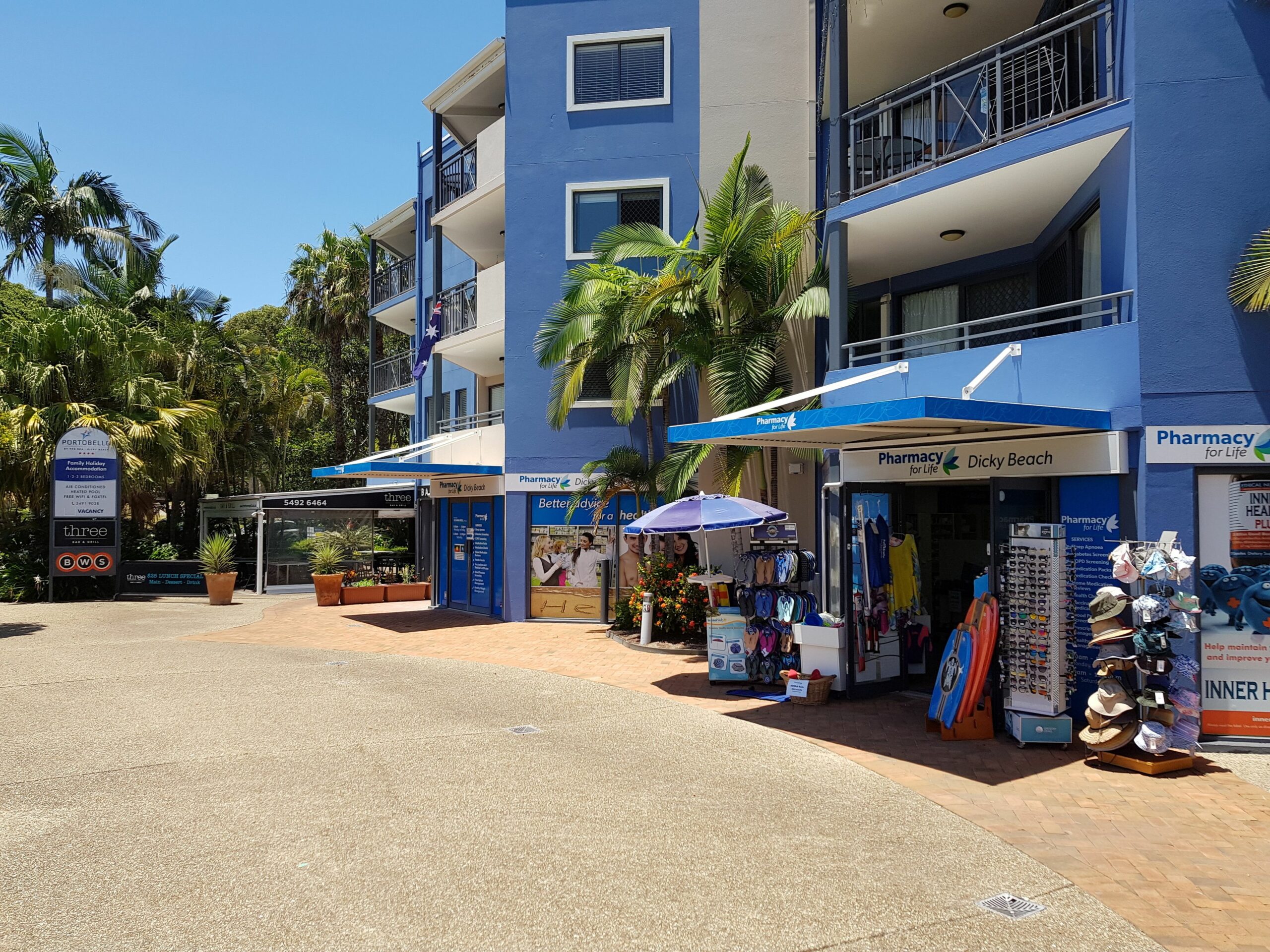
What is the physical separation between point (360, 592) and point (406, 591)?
49.9 inches

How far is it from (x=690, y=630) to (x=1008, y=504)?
657 centimetres

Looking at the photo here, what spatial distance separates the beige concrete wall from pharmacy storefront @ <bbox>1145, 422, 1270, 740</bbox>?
31.7 feet

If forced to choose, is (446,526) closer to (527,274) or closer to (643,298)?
(527,274)

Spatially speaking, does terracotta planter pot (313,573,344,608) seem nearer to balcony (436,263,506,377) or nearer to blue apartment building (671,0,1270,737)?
balcony (436,263,506,377)

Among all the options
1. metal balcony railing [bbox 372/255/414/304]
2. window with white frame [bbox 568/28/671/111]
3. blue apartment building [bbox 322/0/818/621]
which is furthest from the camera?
metal balcony railing [bbox 372/255/414/304]

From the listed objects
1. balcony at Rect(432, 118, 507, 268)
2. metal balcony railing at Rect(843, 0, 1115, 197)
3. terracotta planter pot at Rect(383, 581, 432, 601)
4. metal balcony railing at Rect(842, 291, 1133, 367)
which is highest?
balcony at Rect(432, 118, 507, 268)

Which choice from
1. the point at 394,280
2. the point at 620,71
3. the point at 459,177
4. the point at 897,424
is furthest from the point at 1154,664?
the point at 394,280

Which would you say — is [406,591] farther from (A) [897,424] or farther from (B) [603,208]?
(A) [897,424]

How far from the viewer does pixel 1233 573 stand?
862 centimetres

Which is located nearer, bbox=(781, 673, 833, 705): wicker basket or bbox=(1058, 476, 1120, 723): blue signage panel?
bbox=(1058, 476, 1120, 723): blue signage panel

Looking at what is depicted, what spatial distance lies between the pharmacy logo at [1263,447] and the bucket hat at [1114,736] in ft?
9.11

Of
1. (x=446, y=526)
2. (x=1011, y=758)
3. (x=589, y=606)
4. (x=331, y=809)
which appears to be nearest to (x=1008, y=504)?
(x=1011, y=758)

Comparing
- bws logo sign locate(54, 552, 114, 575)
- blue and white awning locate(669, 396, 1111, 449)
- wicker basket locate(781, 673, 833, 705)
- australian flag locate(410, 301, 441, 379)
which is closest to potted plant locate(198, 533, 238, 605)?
bws logo sign locate(54, 552, 114, 575)

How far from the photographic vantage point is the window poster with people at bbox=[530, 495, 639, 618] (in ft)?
58.3
